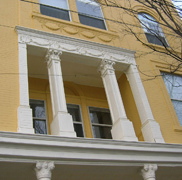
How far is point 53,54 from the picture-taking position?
888 cm

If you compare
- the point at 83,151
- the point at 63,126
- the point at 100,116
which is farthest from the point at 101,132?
the point at 83,151

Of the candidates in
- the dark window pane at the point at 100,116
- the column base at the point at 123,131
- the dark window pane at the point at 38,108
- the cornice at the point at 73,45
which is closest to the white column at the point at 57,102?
the cornice at the point at 73,45

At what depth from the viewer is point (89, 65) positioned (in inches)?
406

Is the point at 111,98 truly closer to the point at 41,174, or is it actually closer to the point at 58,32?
the point at 58,32

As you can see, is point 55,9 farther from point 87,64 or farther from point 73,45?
point 87,64

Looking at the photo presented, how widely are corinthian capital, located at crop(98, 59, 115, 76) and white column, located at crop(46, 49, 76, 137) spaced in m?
1.66

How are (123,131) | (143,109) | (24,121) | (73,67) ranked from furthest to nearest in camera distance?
(73,67) → (143,109) → (123,131) → (24,121)

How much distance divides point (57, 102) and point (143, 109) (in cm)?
314

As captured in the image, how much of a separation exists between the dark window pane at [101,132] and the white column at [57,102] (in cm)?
310

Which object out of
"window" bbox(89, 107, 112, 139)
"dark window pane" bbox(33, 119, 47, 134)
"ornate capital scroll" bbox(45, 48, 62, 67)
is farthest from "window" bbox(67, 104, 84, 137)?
"ornate capital scroll" bbox(45, 48, 62, 67)

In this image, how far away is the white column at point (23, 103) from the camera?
6.82 metres

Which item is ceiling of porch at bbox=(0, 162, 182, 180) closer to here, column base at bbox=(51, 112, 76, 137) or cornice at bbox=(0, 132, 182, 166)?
cornice at bbox=(0, 132, 182, 166)

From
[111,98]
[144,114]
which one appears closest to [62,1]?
[111,98]

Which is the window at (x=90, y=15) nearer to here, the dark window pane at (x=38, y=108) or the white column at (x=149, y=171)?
the dark window pane at (x=38, y=108)
